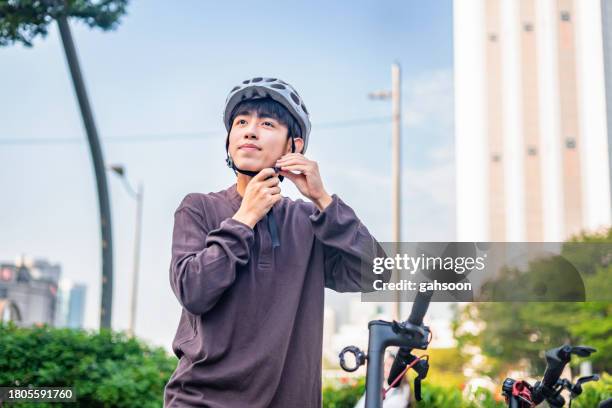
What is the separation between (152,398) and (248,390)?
11.8 ft

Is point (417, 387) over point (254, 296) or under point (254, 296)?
under

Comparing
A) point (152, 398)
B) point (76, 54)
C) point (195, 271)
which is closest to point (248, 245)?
point (195, 271)

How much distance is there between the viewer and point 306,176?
5.04 feet

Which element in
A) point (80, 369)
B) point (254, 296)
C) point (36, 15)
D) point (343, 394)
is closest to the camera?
point (254, 296)

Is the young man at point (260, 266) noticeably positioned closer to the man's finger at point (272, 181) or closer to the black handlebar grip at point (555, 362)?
the man's finger at point (272, 181)

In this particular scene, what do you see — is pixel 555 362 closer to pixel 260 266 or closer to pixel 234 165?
pixel 260 266

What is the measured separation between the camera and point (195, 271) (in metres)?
1.42

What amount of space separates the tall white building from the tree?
15417 millimetres

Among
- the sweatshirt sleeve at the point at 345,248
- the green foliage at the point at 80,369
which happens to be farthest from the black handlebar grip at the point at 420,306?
the green foliage at the point at 80,369

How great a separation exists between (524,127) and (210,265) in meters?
24.8

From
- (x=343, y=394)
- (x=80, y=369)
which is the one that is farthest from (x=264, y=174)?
(x=80, y=369)

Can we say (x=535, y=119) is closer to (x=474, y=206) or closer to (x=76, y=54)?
(x=474, y=206)

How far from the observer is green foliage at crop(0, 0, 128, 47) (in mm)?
5906

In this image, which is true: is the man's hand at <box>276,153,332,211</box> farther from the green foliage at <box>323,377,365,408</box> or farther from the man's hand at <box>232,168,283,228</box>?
the green foliage at <box>323,377,365,408</box>
